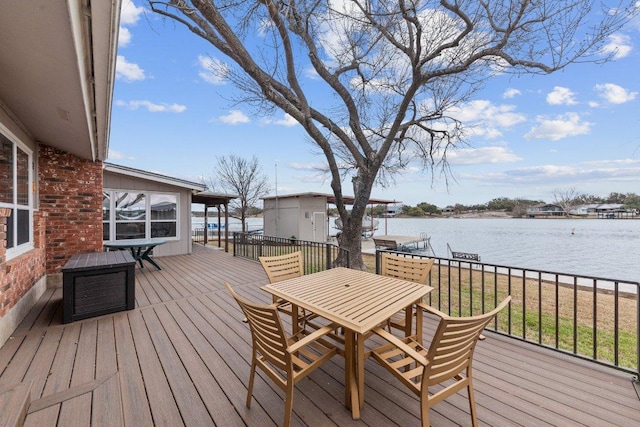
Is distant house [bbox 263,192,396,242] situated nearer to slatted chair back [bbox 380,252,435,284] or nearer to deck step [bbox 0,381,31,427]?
slatted chair back [bbox 380,252,435,284]

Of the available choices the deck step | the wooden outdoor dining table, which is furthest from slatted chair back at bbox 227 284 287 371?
the deck step

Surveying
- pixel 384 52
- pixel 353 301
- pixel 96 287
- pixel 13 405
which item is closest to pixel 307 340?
pixel 353 301

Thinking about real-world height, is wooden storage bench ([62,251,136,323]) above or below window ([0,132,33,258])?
below

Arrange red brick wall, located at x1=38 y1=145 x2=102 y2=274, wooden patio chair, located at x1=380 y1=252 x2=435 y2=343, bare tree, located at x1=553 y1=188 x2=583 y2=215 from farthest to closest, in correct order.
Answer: bare tree, located at x1=553 y1=188 x2=583 y2=215 → red brick wall, located at x1=38 y1=145 x2=102 y2=274 → wooden patio chair, located at x1=380 y1=252 x2=435 y2=343

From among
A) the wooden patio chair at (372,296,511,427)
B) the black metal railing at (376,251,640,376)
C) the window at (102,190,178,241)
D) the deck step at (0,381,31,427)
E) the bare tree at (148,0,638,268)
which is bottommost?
the black metal railing at (376,251,640,376)

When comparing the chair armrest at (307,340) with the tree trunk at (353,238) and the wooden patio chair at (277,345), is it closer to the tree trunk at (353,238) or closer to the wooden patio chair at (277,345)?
the wooden patio chair at (277,345)

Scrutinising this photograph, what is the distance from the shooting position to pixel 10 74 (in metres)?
2.15

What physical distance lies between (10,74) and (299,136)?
7.80m

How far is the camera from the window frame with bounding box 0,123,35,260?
304cm

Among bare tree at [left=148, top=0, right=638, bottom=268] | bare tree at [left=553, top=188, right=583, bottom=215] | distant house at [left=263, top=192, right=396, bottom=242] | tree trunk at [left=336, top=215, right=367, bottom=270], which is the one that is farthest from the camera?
bare tree at [left=553, top=188, right=583, bottom=215]

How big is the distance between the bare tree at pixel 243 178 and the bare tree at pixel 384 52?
9899mm

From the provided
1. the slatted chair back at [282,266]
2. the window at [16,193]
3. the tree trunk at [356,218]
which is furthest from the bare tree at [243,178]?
the slatted chair back at [282,266]

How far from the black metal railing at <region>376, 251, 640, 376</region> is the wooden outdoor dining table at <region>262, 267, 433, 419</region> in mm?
906

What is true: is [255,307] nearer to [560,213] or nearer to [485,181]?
[485,181]
